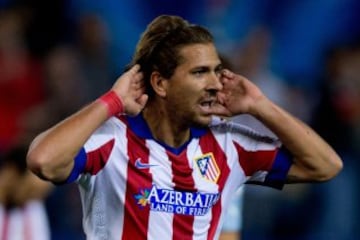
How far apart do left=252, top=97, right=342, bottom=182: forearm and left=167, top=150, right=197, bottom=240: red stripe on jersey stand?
0.40m

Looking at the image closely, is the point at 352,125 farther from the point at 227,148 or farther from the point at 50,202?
the point at 227,148

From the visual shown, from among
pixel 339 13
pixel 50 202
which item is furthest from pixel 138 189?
pixel 339 13

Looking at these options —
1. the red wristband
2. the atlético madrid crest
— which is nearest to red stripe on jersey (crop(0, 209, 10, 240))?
the atlético madrid crest

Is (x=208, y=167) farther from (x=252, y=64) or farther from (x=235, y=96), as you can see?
(x=252, y=64)

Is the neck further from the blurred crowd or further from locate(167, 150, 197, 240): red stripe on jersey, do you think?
the blurred crowd

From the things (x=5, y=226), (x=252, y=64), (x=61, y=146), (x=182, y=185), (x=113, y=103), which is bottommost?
(x=182, y=185)

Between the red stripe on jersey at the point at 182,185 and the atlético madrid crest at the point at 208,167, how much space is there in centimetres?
6

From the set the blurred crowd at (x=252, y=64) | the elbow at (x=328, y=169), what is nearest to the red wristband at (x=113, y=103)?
the elbow at (x=328, y=169)

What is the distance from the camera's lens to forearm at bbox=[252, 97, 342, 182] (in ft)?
21.4

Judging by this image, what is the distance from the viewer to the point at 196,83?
6430mm

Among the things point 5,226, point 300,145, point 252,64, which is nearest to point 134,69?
point 300,145

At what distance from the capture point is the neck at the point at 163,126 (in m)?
6.59

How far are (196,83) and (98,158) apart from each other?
1.82ft

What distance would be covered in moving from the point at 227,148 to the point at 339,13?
6.08 m
